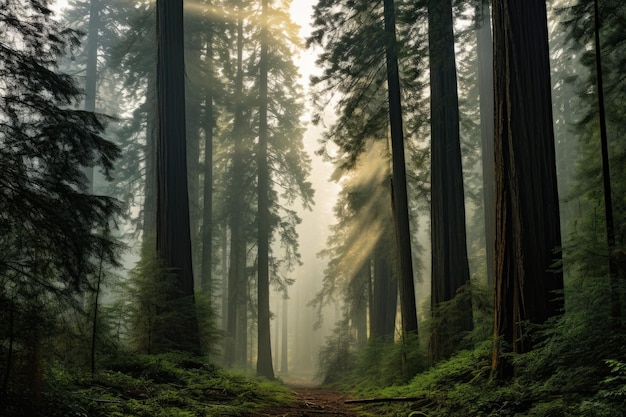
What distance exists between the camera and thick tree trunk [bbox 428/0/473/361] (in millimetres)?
9680

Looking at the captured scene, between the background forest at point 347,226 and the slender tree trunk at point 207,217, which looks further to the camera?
the slender tree trunk at point 207,217

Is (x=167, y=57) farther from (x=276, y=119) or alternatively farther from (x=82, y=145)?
(x=276, y=119)

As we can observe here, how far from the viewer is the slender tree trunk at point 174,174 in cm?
984

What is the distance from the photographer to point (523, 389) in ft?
16.5

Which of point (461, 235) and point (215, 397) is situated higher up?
point (461, 235)

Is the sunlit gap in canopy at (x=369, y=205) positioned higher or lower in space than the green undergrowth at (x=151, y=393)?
higher

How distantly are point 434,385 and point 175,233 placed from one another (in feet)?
20.3

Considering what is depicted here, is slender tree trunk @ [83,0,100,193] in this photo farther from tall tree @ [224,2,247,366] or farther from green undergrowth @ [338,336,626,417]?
green undergrowth @ [338,336,626,417]

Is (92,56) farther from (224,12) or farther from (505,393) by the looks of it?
(505,393)

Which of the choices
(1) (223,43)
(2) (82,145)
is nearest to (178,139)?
(2) (82,145)

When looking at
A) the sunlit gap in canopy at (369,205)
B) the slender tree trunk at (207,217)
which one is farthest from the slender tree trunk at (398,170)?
→ the slender tree trunk at (207,217)

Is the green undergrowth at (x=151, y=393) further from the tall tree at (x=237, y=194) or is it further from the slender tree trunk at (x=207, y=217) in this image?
the tall tree at (x=237, y=194)

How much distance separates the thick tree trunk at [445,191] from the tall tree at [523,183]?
3507mm

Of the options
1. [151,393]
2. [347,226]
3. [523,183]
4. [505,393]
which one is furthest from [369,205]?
[505,393]
